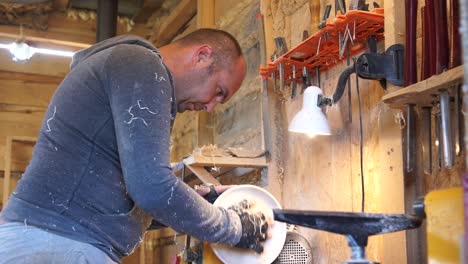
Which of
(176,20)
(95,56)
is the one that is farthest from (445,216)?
(176,20)

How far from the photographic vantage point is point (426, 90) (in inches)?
59.2

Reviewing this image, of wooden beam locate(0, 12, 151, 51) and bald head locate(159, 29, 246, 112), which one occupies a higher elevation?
wooden beam locate(0, 12, 151, 51)

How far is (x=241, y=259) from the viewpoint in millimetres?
1917

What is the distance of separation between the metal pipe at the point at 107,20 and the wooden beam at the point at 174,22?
380 mm

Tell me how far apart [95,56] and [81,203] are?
396mm

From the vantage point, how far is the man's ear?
185cm

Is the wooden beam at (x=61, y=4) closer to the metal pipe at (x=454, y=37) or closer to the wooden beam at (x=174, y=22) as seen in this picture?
the wooden beam at (x=174, y=22)

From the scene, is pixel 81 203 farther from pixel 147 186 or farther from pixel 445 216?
pixel 445 216

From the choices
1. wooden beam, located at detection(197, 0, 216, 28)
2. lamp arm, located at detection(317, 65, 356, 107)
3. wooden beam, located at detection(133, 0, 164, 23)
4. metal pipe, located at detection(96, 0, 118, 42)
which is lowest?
lamp arm, located at detection(317, 65, 356, 107)

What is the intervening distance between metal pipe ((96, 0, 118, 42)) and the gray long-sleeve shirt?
98.0 inches

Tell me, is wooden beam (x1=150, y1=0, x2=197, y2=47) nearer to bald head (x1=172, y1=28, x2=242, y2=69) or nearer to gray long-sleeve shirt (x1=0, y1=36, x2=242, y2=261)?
bald head (x1=172, y1=28, x2=242, y2=69)

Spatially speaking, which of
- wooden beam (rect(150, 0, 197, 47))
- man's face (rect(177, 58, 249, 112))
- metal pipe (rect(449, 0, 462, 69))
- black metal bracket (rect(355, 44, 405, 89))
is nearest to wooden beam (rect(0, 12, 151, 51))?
wooden beam (rect(150, 0, 197, 47))

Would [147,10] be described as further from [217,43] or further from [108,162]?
[108,162]

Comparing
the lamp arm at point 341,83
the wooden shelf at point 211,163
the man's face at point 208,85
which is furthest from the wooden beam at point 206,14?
the lamp arm at point 341,83
